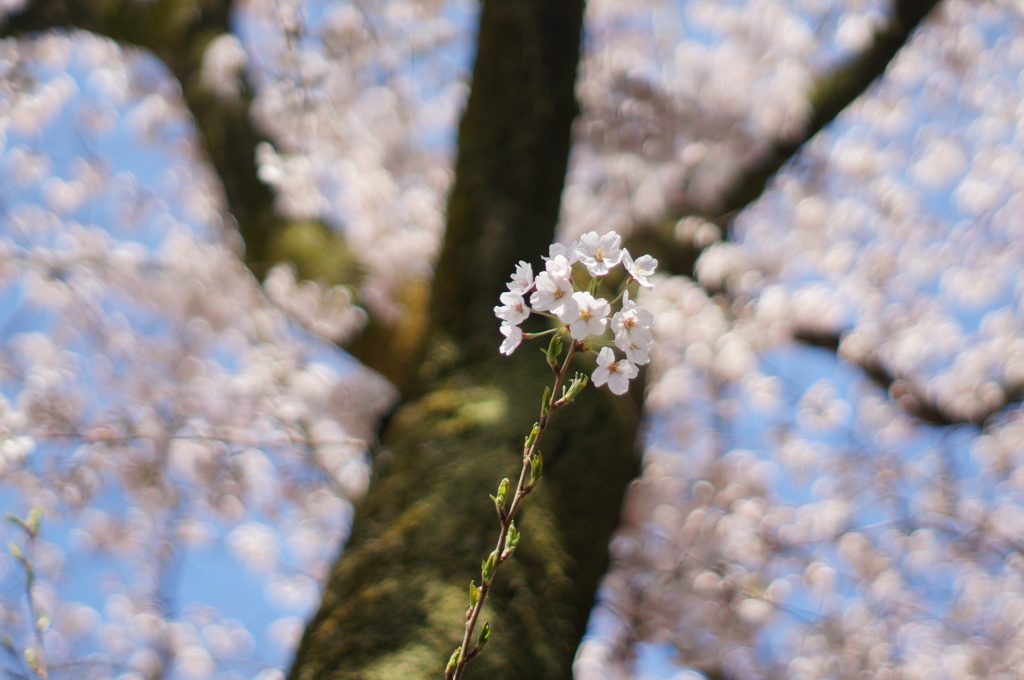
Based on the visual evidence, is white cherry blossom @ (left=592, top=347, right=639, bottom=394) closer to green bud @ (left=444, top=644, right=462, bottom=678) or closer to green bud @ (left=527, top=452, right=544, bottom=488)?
green bud @ (left=527, top=452, right=544, bottom=488)

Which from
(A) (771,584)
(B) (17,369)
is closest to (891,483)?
(A) (771,584)

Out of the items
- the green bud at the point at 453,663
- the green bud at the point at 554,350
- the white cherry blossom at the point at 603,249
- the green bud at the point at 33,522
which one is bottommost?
the green bud at the point at 453,663

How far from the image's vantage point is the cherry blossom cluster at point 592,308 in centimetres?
78

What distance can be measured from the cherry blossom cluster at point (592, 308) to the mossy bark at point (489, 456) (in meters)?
0.54

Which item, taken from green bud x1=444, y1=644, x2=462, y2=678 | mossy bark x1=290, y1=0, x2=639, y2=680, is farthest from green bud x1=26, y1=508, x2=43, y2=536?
green bud x1=444, y1=644, x2=462, y2=678

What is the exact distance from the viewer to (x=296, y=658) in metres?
1.25

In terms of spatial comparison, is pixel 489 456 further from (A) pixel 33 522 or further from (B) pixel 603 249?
(A) pixel 33 522

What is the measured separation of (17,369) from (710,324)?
16.2 ft

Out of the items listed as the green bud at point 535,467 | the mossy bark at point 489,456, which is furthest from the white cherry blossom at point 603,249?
the mossy bark at point 489,456

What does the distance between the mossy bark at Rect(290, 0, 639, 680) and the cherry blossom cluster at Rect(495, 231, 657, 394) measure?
54 centimetres

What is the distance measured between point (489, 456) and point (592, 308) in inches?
29.2

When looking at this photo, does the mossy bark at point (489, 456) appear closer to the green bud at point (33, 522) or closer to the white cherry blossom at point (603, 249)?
the green bud at point (33, 522)

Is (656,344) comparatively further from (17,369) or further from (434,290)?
(17,369)

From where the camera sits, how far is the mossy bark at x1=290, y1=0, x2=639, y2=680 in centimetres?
116
